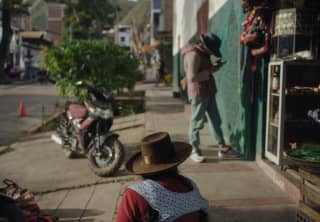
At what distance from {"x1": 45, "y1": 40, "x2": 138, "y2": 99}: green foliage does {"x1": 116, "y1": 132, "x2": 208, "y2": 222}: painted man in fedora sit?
25.6 feet

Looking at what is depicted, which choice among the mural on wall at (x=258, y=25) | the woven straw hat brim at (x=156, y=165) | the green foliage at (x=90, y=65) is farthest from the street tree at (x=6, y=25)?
the woven straw hat brim at (x=156, y=165)

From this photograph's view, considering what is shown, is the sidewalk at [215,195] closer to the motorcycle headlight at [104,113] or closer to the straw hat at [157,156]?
the motorcycle headlight at [104,113]

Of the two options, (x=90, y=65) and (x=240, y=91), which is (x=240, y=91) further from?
(x=90, y=65)

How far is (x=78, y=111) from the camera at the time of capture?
781 cm

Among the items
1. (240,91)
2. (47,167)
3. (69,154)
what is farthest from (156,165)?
(69,154)

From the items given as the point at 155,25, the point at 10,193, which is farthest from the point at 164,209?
the point at 155,25

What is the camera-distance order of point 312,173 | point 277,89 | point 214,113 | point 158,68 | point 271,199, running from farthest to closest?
point 158,68, point 214,113, point 277,89, point 271,199, point 312,173

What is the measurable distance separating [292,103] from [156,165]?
3372mm

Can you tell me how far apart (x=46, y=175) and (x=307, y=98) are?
4.09 m

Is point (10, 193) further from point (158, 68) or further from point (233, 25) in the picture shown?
point (158, 68)

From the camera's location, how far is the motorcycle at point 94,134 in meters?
6.99

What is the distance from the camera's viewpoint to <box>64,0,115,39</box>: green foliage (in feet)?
187

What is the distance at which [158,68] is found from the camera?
2903 centimetres

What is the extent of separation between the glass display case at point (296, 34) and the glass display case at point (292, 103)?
0.20 meters
